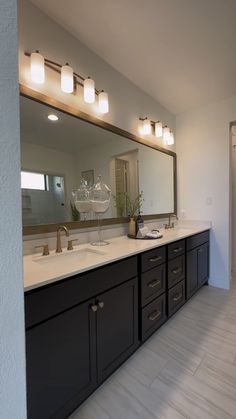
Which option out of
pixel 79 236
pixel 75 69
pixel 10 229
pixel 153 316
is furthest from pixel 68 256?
pixel 75 69

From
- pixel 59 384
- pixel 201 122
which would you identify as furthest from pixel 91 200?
pixel 201 122

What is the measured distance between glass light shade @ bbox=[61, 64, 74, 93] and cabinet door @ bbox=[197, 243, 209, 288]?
2148 mm

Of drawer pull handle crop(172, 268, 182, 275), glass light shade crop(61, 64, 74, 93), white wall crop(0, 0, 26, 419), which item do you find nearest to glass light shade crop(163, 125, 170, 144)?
glass light shade crop(61, 64, 74, 93)

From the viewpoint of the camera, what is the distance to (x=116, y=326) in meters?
1.31

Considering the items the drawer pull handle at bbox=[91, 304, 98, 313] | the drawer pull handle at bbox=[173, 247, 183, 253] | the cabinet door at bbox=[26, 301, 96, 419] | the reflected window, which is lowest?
the cabinet door at bbox=[26, 301, 96, 419]

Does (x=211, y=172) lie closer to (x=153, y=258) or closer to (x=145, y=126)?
(x=145, y=126)

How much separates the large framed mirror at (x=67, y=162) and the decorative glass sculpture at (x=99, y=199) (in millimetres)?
58

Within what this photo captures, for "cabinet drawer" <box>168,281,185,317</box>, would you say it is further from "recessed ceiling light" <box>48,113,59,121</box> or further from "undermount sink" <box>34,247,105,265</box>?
"recessed ceiling light" <box>48,113,59,121</box>

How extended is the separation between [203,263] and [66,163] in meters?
2.09

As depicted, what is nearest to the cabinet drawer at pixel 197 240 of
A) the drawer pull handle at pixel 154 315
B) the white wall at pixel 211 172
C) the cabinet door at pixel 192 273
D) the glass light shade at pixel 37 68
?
the cabinet door at pixel 192 273

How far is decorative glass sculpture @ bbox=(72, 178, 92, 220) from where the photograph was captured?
171 centimetres

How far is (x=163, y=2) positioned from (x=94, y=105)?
2.71ft

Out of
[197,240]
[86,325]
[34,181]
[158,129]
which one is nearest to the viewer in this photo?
[86,325]

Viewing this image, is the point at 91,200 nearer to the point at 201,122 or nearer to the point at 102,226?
the point at 102,226
